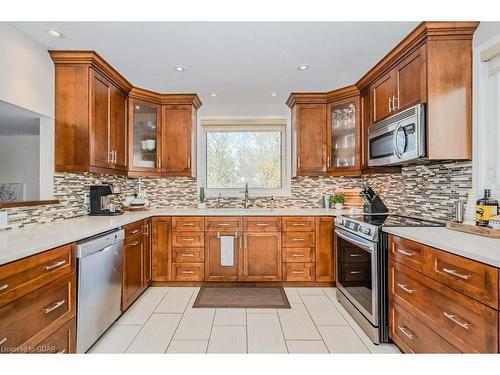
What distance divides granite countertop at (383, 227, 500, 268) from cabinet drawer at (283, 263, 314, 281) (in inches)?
51.6

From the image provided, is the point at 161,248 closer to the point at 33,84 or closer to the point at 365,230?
the point at 33,84

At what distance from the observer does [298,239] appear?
309cm

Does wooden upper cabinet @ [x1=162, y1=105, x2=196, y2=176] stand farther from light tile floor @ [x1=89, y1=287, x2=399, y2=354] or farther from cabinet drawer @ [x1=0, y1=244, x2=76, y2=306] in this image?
cabinet drawer @ [x1=0, y1=244, x2=76, y2=306]

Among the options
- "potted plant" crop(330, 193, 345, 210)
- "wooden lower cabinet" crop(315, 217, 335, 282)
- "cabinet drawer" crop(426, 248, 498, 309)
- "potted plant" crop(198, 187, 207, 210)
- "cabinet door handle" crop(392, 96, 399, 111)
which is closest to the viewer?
"cabinet drawer" crop(426, 248, 498, 309)

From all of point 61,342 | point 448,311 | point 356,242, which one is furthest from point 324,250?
point 61,342

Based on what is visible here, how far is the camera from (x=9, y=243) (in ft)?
4.82

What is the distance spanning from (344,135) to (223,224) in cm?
187

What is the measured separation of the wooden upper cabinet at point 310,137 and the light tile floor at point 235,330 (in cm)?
160

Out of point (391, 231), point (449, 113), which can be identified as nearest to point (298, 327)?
point (391, 231)

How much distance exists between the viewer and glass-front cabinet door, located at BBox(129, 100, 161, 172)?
10.6 feet

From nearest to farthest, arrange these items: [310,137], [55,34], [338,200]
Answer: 1. [55,34]
2. [310,137]
3. [338,200]

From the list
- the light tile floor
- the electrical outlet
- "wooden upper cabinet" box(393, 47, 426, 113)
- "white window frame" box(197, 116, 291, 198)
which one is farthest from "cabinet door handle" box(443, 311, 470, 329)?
the electrical outlet

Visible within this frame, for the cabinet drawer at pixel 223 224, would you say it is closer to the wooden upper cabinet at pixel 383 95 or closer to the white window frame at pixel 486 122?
the wooden upper cabinet at pixel 383 95
